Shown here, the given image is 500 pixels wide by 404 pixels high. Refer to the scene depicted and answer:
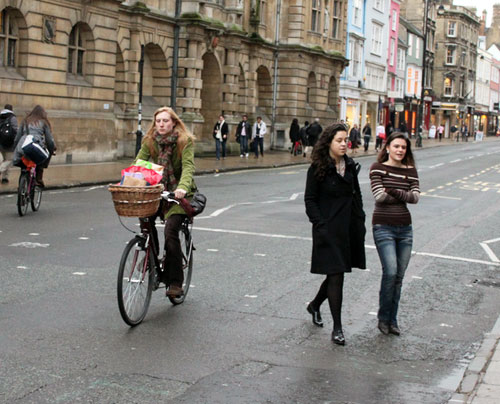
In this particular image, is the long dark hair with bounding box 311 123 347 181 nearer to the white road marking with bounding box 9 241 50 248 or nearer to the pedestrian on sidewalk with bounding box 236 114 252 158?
the white road marking with bounding box 9 241 50 248

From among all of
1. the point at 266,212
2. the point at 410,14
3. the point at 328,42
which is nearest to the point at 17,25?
the point at 266,212

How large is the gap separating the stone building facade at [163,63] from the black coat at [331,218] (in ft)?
65.0

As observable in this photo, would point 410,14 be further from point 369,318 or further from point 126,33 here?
point 369,318

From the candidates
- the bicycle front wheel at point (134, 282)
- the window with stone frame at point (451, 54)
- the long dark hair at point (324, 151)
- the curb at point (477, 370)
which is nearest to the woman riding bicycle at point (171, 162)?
the bicycle front wheel at point (134, 282)

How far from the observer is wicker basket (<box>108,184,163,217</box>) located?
7009 millimetres

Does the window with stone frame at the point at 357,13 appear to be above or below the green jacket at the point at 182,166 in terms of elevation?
above

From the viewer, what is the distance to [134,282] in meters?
7.46

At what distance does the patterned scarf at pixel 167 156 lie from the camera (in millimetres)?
7906

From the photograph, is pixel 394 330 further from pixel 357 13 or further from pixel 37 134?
pixel 357 13

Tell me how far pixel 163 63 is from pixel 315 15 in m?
16.4

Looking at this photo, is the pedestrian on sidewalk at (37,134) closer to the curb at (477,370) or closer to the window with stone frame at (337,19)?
the curb at (477,370)

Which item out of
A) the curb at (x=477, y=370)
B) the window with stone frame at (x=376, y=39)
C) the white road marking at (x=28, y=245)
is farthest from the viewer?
the window with stone frame at (x=376, y=39)

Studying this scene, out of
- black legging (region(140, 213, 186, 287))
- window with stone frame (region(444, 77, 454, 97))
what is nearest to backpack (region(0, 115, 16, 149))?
black legging (region(140, 213, 186, 287))

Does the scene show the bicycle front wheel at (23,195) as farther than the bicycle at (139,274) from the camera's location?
Yes
